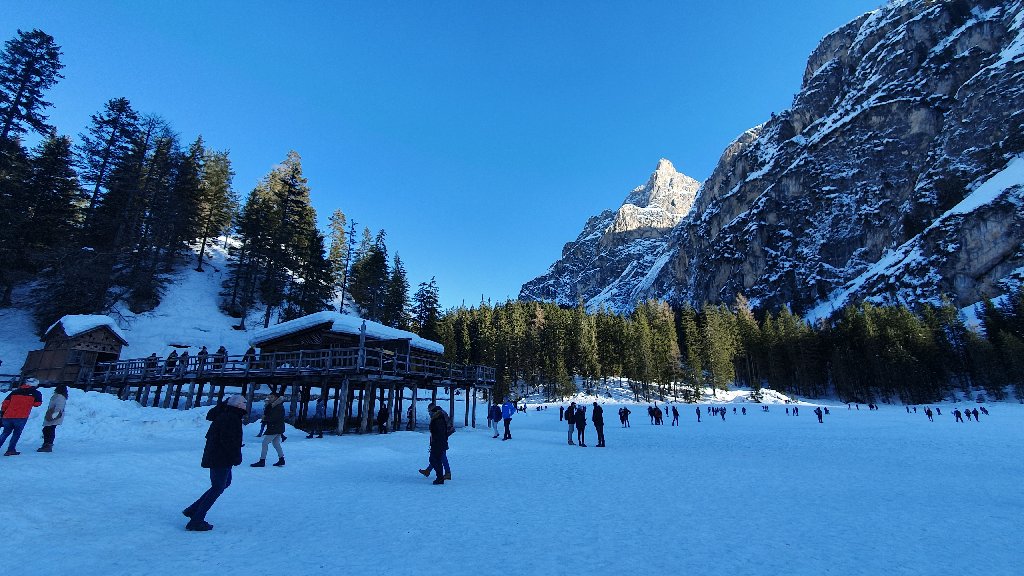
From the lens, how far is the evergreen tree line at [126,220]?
1318 inches

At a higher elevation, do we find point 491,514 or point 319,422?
point 319,422

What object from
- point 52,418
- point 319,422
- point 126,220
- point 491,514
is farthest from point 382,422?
point 126,220

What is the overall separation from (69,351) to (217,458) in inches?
1216

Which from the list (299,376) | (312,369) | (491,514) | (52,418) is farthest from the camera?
(299,376)

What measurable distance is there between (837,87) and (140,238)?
188m

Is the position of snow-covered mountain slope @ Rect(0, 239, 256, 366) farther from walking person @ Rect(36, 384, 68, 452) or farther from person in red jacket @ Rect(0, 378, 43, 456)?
person in red jacket @ Rect(0, 378, 43, 456)

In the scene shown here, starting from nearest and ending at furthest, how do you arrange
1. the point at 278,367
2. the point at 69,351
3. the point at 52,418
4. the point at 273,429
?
the point at 52,418 < the point at 273,429 < the point at 278,367 < the point at 69,351

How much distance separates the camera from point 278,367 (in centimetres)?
2383

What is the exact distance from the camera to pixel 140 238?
143 feet

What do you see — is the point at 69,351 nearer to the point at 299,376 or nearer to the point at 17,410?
the point at 299,376

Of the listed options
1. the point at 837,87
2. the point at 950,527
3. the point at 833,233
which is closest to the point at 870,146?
the point at 833,233

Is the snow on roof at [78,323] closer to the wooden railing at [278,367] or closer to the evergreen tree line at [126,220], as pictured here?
the wooden railing at [278,367]

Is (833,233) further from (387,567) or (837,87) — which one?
(387,567)

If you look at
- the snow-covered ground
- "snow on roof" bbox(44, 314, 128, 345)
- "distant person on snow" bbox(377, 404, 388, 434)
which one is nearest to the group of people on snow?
the snow-covered ground
